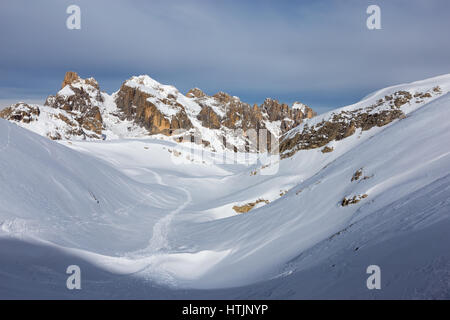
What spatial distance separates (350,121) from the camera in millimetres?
39656

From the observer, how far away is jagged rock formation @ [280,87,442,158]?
3519cm

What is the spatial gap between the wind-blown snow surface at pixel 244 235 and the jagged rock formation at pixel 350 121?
53.0 ft

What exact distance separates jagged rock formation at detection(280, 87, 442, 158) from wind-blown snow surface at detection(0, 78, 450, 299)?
16.1 metres

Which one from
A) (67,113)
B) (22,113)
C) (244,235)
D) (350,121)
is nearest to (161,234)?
(244,235)

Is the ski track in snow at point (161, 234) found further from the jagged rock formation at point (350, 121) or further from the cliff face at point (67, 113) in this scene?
the cliff face at point (67, 113)

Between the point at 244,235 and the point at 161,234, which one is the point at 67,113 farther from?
the point at 244,235

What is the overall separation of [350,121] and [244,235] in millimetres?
32197

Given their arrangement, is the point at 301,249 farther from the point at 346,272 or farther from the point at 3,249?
the point at 3,249

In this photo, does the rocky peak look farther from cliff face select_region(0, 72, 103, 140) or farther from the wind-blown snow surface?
the wind-blown snow surface

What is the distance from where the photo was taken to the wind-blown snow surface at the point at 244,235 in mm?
5684

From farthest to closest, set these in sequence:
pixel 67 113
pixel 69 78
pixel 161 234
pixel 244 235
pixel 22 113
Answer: pixel 69 78 < pixel 67 113 < pixel 22 113 < pixel 161 234 < pixel 244 235

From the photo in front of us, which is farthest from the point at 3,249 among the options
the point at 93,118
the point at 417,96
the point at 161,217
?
the point at 93,118
